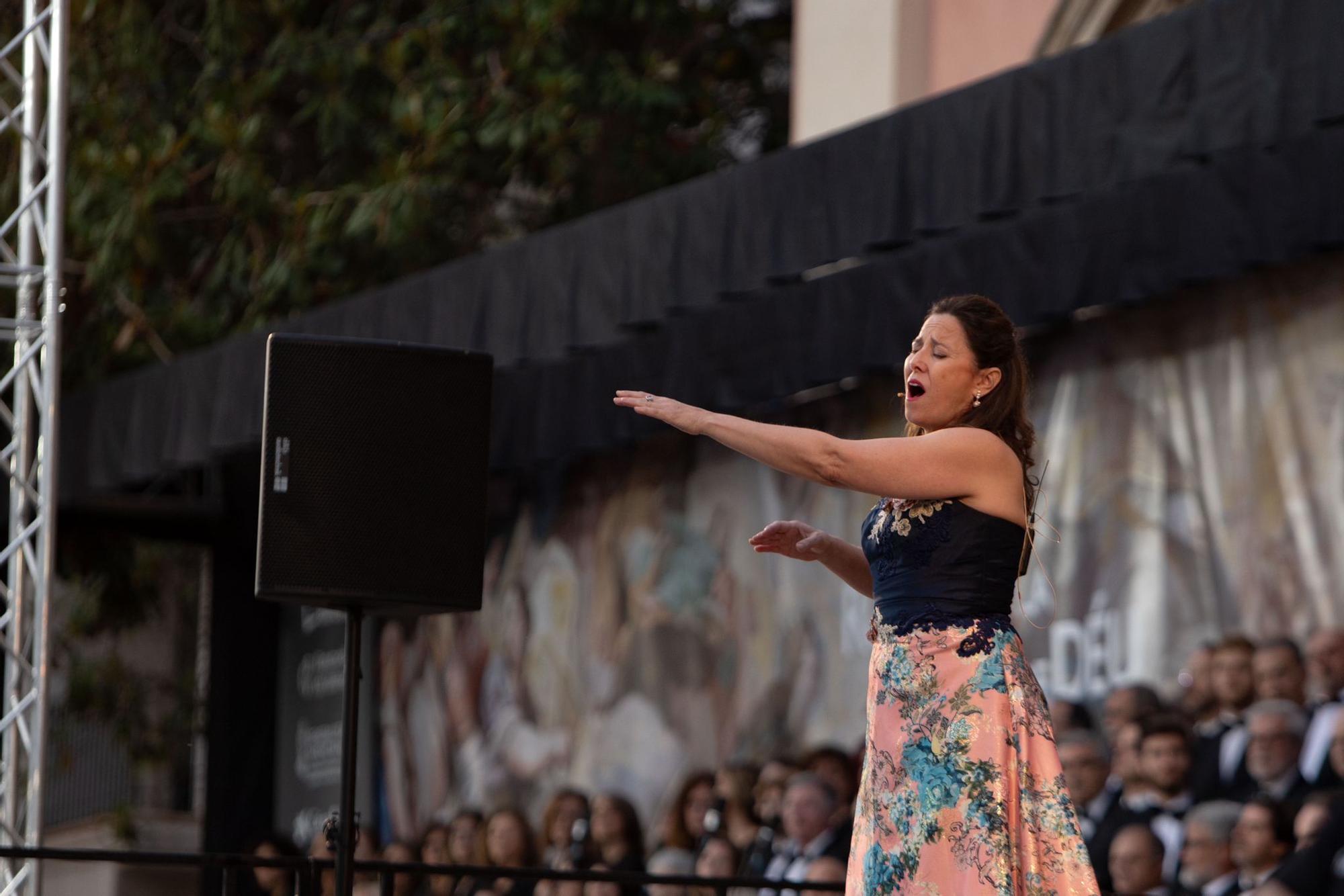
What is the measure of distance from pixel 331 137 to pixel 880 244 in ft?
19.7

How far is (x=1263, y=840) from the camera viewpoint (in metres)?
6.11

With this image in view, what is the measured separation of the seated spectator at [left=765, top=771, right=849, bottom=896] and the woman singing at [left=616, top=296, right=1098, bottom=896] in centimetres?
479

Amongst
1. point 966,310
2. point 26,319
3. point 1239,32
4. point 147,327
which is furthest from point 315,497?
point 147,327

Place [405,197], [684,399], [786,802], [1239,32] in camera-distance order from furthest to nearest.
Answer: [405,197] → [684,399] → [786,802] → [1239,32]

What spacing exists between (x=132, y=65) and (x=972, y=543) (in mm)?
9502

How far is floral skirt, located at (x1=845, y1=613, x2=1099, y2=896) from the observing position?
2967mm

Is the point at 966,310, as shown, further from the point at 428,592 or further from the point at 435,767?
the point at 435,767

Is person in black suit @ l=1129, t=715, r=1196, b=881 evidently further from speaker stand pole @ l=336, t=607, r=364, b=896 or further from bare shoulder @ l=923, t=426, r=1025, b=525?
bare shoulder @ l=923, t=426, r=1025, b=525

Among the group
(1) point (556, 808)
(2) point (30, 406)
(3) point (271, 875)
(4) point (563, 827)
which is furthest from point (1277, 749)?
(3) point (271, 875)

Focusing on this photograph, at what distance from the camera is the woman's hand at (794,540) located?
3355 mm

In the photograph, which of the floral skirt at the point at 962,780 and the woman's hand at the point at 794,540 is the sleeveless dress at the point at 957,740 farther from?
the woman's hand at the point at 794,540

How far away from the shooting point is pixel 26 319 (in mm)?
6137

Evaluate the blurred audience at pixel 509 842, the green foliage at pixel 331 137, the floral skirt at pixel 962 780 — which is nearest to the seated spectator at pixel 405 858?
the blurred audience at pixel 509 842

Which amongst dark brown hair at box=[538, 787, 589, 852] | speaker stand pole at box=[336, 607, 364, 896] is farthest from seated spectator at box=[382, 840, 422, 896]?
speaker stand pole at box=[336, 607, 364, 896]
